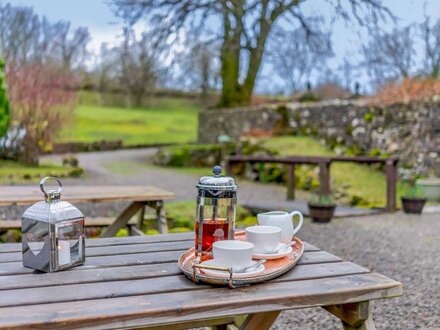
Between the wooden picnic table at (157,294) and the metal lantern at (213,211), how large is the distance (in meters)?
0.11

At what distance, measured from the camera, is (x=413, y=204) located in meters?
5.80

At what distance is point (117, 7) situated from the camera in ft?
26.1

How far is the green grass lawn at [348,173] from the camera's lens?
729 centimetres

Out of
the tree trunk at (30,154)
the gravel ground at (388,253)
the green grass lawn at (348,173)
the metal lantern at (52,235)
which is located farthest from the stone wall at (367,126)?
the metal lantern at (52,235)

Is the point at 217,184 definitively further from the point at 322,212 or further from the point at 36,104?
the point at 36,104

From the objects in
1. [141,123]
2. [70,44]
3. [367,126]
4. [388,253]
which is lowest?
[388,253]

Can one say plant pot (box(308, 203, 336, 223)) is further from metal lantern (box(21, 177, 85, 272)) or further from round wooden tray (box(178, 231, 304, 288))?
metal lantern (box(21, 177, 85, 272))

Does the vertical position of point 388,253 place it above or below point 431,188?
below

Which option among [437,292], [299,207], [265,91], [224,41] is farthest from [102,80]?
[437,292]

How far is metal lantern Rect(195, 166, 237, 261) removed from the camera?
4.73ft

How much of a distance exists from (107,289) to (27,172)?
25.1 feet

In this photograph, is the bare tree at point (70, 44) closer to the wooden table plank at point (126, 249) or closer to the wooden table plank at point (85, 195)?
the wooden table plank at point (85, 195)

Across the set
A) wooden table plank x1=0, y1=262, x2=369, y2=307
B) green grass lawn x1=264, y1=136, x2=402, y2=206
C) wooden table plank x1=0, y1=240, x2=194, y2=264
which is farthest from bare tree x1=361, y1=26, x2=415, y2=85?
wooden table plank x1=0, y1=262, x2=369, y2=307

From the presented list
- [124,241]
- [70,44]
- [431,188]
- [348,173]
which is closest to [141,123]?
[70,44]
